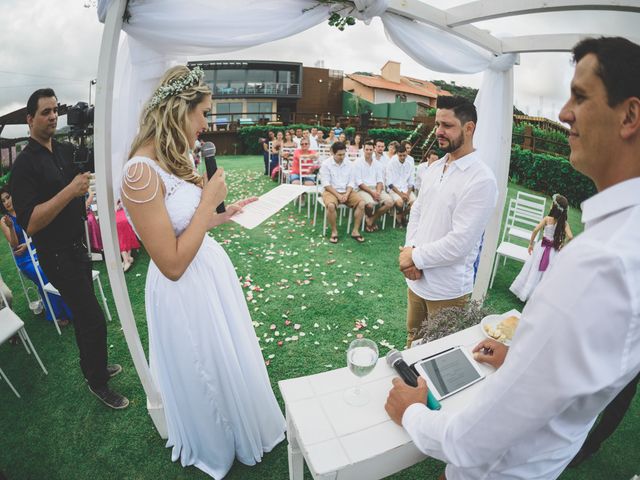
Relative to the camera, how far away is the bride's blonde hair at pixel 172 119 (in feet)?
6.07

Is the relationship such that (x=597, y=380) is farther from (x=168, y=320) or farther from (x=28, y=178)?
(x=28, y=178)

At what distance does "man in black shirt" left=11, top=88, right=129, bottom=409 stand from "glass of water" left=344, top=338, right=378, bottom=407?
2363 millimetres

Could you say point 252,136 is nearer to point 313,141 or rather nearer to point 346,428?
point 313,141

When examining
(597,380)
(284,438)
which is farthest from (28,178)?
(597,380)

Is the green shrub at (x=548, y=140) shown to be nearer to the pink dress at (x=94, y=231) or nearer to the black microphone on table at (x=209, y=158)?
the black microphone on table at (x=209, y=158)

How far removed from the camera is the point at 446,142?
2.65 meters

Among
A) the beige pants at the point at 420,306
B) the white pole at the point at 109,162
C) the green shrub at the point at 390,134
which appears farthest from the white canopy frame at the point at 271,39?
the green shrub at the point at 390,134

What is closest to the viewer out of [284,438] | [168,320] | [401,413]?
[401,413]

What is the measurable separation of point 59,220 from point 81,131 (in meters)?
0.78

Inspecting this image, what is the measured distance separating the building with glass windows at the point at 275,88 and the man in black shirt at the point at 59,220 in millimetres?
35118

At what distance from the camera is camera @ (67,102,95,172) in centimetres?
237

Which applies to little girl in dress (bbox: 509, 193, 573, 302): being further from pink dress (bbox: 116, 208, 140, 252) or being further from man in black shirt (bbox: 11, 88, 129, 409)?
pink dress (bbox: 116, 208, 140, 252)

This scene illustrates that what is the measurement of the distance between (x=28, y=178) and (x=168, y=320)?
5.49 feet

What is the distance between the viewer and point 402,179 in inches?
338
